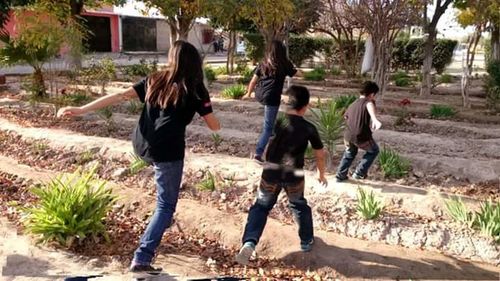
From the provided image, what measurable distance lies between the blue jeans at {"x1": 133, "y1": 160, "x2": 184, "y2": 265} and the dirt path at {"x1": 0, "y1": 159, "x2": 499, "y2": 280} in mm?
299

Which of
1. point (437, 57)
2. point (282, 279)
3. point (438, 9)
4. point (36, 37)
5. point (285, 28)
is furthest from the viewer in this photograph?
point (437, 57)

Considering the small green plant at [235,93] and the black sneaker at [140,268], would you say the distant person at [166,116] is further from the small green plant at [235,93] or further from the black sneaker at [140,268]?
the small green plant at [235,93]

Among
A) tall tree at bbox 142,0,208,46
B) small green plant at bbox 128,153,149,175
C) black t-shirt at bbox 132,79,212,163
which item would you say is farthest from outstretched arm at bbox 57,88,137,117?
tall tree at bbox 142,0,208,46

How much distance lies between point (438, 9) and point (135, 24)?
98.6ft

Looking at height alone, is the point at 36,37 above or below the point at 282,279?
above

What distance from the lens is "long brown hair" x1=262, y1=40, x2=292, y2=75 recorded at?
5.79 metres

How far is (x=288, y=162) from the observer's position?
12.6 ft

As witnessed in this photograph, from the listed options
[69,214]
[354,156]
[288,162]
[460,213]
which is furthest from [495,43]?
[69,214]

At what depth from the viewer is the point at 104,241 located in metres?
4.16

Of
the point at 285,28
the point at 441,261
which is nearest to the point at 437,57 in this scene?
the point at 285,28

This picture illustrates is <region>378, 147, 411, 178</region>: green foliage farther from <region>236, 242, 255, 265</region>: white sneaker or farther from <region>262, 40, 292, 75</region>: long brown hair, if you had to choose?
<region>236, 242, 255, 265</region>: white sneaker

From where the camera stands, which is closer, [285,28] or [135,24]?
[285,28]

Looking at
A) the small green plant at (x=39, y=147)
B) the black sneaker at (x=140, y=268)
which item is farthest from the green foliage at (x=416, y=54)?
the black sneaker at (x=140, y=268)

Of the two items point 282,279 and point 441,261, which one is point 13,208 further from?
point 441,261
